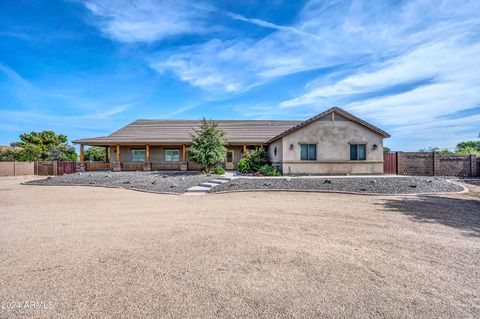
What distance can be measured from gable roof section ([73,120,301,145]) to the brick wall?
1197 cm

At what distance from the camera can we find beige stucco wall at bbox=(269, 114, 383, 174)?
1748 centimetres

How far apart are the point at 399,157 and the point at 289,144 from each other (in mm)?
9271

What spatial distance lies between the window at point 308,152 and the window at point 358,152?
2.73 metres

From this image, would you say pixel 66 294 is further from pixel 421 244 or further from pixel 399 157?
pixel 399 157

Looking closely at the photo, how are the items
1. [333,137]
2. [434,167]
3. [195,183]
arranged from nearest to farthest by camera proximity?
[195,183]
[333,137]
[434,167]

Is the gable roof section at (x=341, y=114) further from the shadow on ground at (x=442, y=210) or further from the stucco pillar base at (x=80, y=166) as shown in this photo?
the stucco pillar base at (x=80, y=166)

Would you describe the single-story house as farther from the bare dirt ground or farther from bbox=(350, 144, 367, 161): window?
the bare dirt ground

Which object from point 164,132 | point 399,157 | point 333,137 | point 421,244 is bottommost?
point 421,244

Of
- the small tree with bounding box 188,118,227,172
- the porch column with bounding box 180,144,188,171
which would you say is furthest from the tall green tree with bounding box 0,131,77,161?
the small tree with bounding box 188,118,227,172

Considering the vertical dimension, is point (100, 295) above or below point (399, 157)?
below

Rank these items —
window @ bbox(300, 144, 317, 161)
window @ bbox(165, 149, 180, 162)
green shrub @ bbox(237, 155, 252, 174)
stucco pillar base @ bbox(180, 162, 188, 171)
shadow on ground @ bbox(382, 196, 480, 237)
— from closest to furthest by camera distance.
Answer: shadow on ground @ bbox(382, 196, 480, 237) → window @ bbox(300, 144, 317, 161) → green shrub @ bbox(237, 155, 252, 174) → stucco pillar base @ bbox(180, 162, 188, 171) → window @ bbox(165, 149, 180, 162)

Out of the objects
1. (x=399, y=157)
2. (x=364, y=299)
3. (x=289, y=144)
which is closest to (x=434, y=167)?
(x=399, y=157)

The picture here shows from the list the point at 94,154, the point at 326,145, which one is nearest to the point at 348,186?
the point at 326,145

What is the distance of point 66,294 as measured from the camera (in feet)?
10.2
